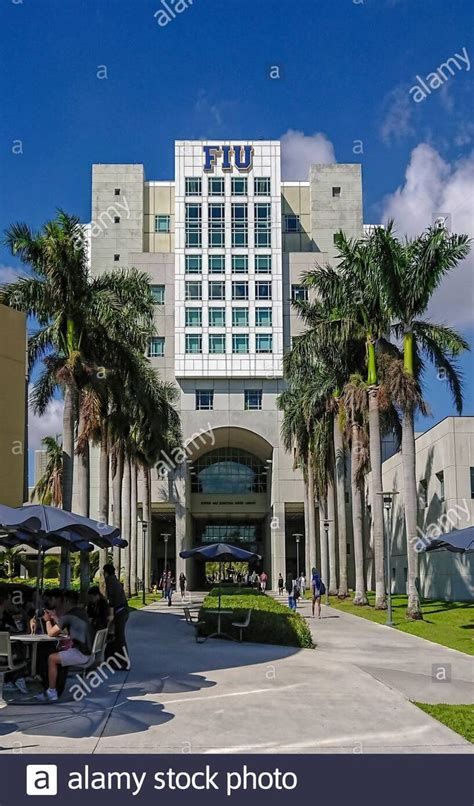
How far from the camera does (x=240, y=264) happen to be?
71188mm

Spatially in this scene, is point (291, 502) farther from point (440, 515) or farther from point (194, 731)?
point (194, 731)

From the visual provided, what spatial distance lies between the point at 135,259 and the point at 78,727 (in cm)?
6600

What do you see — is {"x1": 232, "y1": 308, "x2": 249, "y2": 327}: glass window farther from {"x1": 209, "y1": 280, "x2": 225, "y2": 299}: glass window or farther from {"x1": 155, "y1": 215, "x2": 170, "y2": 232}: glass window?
{"x1": 155, "y1": 215, "x2": 170, "y2": 232}: glass window

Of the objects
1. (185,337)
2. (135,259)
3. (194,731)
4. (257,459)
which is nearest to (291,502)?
(257,459)

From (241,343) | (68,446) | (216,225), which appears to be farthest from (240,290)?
(68,446)

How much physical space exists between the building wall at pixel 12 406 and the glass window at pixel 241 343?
4992 centimetres

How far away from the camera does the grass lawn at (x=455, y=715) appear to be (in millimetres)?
9992

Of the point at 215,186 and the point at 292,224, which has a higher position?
the point at 215,186

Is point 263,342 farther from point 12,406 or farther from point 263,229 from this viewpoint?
point 12,406

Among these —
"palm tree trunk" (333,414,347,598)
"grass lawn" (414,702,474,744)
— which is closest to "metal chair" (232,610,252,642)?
"grass lawn" (414,702,474,744)

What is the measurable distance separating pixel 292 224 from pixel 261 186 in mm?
8775

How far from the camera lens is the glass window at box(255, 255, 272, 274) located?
7119 cm

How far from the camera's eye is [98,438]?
3856 cm

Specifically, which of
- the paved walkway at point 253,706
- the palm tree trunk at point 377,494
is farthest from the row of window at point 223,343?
the paved walkway at point 253,706
